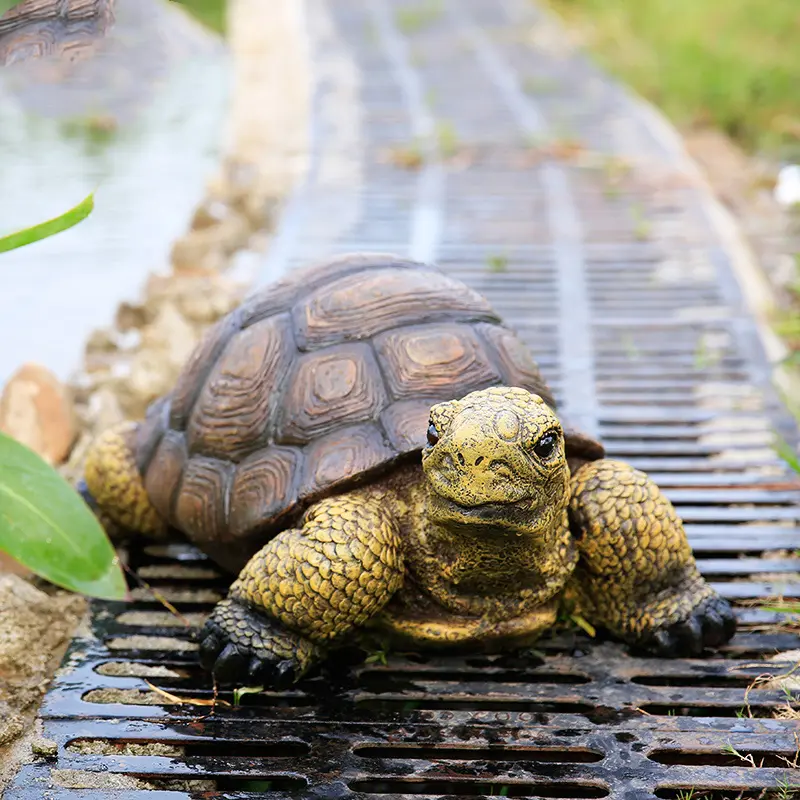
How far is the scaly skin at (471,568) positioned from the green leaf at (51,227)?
84 cm

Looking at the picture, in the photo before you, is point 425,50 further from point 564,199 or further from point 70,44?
point 70,44

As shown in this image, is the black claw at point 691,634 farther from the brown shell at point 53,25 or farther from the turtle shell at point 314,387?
the brown shell at point 53,25

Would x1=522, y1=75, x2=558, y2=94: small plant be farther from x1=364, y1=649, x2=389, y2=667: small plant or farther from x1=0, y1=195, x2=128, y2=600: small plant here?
x1=0, y1=195, x2=128, y2=600: small plant

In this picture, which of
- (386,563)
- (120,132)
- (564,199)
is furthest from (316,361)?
(120,132)

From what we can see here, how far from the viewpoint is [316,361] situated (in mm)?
2955

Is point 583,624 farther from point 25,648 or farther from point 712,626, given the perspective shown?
point 25,648

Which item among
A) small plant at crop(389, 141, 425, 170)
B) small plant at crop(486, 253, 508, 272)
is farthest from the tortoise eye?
small plant at crop(389, 141, 425, 170)

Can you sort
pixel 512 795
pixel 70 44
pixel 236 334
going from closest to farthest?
1. pixel 70 44
2. pixel 512 795
3. pixel 236 334

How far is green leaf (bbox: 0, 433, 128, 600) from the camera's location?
2.19 m

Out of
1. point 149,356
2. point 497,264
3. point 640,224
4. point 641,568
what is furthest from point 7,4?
point 640,224

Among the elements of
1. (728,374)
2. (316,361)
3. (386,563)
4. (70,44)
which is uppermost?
(70,44)

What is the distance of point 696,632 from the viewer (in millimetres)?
2828

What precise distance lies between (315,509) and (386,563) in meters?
0.22

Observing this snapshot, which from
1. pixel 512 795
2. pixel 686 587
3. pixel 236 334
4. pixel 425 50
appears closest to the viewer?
pixel 512 795
